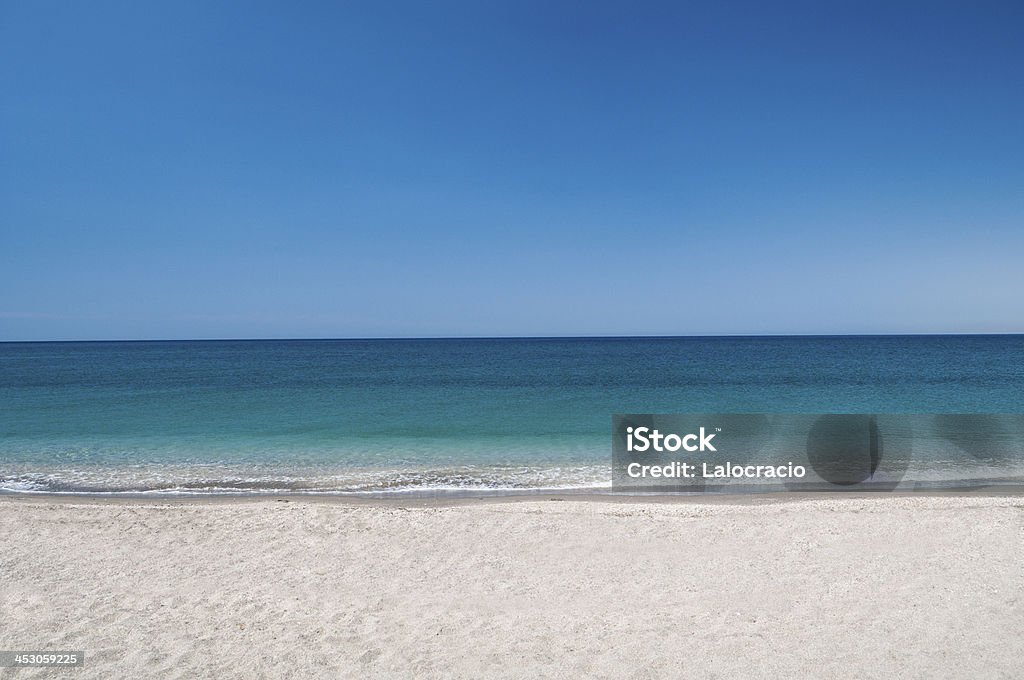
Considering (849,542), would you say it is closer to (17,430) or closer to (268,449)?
(268,449)

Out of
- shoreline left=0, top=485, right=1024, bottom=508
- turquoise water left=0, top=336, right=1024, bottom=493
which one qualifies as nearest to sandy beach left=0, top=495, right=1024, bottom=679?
shoreline left=0, top=485, right=1024, bottom=508

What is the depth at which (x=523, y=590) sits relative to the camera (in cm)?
625

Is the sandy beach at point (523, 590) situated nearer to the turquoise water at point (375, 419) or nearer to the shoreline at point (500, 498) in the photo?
the shoreline at point (500, 498)

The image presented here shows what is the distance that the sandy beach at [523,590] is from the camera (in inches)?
193

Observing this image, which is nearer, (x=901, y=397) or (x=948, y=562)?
(x=948, y=562)

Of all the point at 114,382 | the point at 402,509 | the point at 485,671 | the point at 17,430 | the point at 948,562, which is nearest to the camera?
the point at 485,671

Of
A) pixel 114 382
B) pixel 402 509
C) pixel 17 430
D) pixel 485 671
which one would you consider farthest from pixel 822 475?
pixel 114 382

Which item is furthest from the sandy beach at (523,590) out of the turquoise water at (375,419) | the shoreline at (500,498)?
the turquoise water at (375,419)

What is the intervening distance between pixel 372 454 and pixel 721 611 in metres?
10.3

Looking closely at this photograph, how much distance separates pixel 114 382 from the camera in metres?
35.2

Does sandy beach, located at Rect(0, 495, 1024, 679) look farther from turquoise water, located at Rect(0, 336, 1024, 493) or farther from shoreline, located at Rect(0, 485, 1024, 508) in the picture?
turquoise water, located at Rect(0, 336, 1024, 493)

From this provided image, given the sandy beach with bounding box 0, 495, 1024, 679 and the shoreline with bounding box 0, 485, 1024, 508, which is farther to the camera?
the shoreline with bounding box 0, 485, 1024, 508

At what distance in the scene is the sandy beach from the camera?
4891 millimetres

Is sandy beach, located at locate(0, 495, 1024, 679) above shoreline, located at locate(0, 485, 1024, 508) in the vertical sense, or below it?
above
